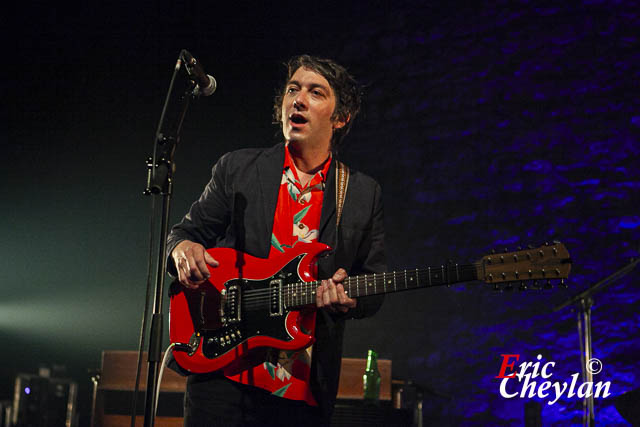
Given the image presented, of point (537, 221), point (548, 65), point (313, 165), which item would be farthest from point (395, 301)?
point (313, 165)

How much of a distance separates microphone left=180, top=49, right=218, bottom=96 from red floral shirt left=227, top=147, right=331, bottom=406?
53 cm

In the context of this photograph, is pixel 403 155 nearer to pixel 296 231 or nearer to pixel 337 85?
pixel 337 85

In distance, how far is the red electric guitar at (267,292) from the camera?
211 cm

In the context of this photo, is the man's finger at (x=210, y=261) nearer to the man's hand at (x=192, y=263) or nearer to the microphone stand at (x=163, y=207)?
the man's hand at (x=192, y=263)

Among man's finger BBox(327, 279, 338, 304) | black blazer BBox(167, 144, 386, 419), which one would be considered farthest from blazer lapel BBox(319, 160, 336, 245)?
man's finger BBox(327, 279, 338, 304)

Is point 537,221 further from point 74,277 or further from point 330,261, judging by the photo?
point 74,277

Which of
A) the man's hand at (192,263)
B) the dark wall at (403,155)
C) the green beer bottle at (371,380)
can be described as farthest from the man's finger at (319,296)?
the dark wall at (403,155)

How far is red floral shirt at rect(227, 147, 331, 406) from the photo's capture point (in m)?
2.21

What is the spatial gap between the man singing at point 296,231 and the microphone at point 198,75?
1.42 feet

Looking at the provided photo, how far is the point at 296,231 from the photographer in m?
2.52

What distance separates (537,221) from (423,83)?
1.69 m

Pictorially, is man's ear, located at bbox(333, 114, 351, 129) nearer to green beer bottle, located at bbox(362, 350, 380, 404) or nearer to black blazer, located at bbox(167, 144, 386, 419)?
black blazer, located at bbox(167, 144, 386, 419)

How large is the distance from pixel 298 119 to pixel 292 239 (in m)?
0.60

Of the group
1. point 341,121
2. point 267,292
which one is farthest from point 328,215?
point 341,121
